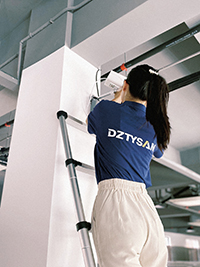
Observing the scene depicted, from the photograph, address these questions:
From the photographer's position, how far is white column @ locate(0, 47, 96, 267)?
1294 mm

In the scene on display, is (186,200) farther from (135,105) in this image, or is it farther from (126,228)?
(126,228)

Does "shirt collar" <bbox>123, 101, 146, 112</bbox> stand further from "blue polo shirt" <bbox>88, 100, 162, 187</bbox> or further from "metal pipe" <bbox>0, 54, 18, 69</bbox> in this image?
"metal pipe" <bbox>0, 54, 18, 69</bbox>

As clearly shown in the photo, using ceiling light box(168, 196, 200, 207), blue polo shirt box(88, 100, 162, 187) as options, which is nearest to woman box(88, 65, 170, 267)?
blue polo shirt box(88, 100, 162, 187)

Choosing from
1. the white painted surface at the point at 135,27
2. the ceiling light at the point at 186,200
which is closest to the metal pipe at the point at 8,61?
the white painted surface at the point at 135,27

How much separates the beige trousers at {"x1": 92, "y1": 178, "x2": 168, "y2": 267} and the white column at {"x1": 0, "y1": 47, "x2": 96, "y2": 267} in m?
0.29

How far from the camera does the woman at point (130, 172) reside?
3.34 feet

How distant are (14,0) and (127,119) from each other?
1677 mm

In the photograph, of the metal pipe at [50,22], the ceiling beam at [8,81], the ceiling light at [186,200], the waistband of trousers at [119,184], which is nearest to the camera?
the waistband of trousers at [119,184]

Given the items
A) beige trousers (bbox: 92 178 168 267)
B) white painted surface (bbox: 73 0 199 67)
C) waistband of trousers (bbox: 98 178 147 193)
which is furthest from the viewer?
white painted surface (bbox: 73 0 199 67)

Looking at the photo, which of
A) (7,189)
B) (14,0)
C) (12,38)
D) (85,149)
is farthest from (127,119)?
(12,38)

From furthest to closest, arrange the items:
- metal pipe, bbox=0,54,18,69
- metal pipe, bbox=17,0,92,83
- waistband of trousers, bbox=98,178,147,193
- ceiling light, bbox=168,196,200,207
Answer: ceiling light, bbox=168,196,200,207, metal pipe, bbox=0,54,18,69, metal pipe, bbox=17,0,92,83, waistband of trousers, bbox=98,178,147,193

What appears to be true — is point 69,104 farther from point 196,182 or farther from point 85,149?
point 196,182

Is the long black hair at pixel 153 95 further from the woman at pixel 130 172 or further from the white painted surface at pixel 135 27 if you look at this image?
the white painted surface at pixel 135 27

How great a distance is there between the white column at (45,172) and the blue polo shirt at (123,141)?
28 cm
